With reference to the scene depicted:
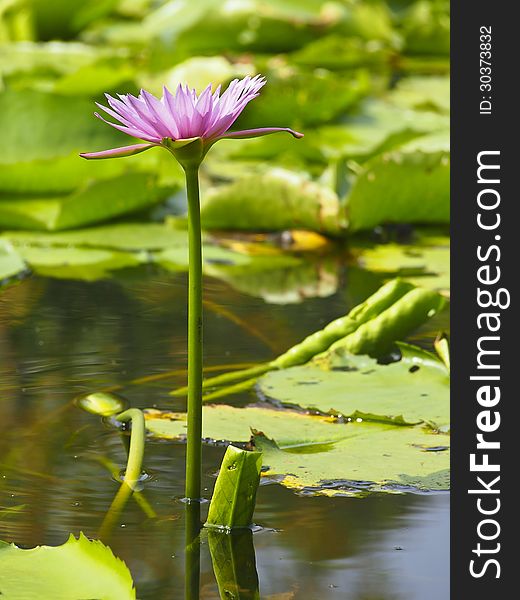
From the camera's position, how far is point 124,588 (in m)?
0.83

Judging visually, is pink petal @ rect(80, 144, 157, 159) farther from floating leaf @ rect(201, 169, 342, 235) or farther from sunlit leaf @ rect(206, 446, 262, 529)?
floating leaf @ rect(201, 169, 342, 235)

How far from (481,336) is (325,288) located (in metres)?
0.79

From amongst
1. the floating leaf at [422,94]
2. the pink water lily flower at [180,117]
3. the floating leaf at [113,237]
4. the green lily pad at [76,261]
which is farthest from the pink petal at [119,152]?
the floating leaf at [422,94]

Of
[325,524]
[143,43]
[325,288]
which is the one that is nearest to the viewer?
[325,524]

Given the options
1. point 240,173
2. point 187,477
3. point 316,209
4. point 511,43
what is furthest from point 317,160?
point 187,477

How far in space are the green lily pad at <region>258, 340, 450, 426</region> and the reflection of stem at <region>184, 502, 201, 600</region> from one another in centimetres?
27

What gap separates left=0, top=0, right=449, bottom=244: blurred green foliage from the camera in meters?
2.07

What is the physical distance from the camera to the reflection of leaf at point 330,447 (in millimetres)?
1042

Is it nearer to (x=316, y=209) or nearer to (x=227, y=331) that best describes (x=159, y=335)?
(x=227, y=331)

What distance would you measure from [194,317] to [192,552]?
184mm

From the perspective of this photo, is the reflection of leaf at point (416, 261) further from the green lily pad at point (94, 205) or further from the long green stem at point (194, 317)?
the long green stem at point (194, 317)

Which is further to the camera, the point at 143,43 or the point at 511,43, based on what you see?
the point at 143,43

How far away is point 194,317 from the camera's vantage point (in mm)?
918

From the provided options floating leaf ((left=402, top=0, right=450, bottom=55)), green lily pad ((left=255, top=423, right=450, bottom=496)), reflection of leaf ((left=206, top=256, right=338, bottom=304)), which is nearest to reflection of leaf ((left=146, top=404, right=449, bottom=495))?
green lily pad ((left=255, top=423, right=450, bottom=496))
